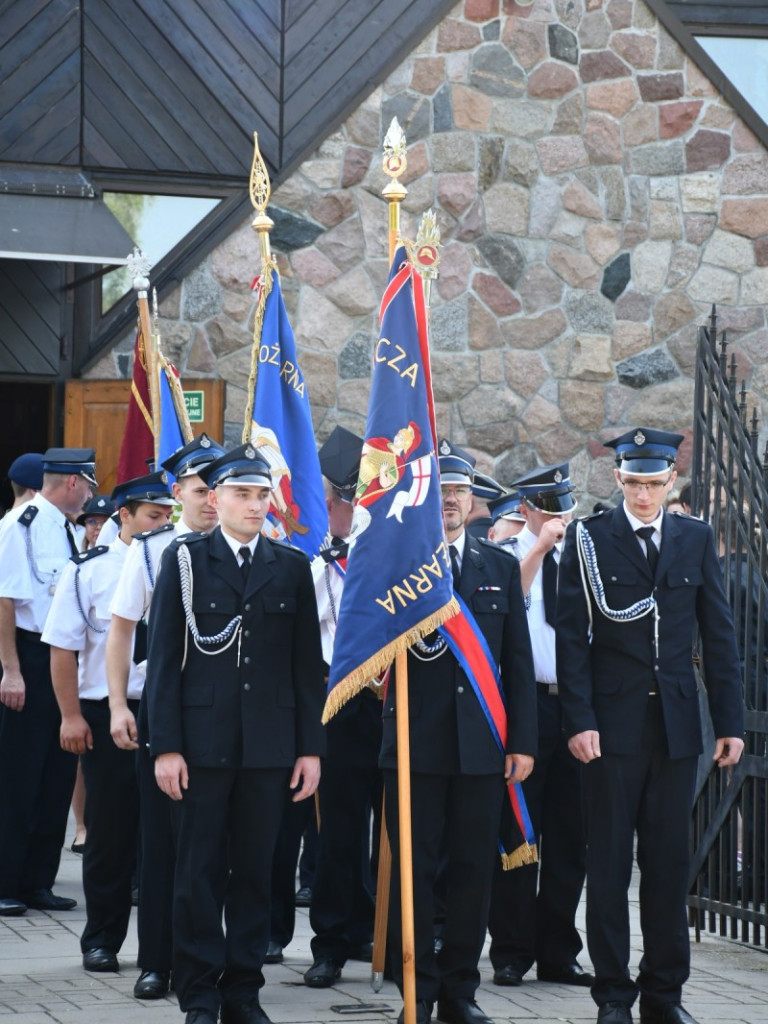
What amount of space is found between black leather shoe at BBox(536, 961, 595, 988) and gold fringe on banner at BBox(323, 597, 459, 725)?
5.09ft

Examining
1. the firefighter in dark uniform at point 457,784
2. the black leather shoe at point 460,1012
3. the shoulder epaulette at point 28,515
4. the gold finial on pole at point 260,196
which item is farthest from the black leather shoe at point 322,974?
the gold finial on pole at point 260,196

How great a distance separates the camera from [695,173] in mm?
12430

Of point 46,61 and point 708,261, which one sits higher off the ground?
point 46,61

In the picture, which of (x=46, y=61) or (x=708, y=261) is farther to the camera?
(x=708, y=261)

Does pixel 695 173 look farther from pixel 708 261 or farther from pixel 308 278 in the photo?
pixel 308 278

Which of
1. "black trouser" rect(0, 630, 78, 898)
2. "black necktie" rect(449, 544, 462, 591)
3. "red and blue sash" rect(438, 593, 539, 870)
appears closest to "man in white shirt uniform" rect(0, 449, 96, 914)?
"black trouser" rect(0, 630, 78, 898)

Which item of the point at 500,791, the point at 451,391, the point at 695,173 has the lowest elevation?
the point at 500,791

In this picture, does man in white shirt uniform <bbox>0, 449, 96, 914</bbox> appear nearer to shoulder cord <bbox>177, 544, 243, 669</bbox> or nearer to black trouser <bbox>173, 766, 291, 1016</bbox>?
black trouser <bbox>173, 766, 291, 1016</bbox>

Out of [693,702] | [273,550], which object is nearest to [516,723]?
[693,702]

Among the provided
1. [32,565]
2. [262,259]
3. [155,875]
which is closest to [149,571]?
[155,875]

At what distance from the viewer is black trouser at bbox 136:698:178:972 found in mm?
6023

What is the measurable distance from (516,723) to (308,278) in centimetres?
655

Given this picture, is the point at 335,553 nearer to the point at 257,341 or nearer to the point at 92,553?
the point at 92,553

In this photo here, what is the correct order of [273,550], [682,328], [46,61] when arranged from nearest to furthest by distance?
[273,550] → [46,61] → [682,328]
